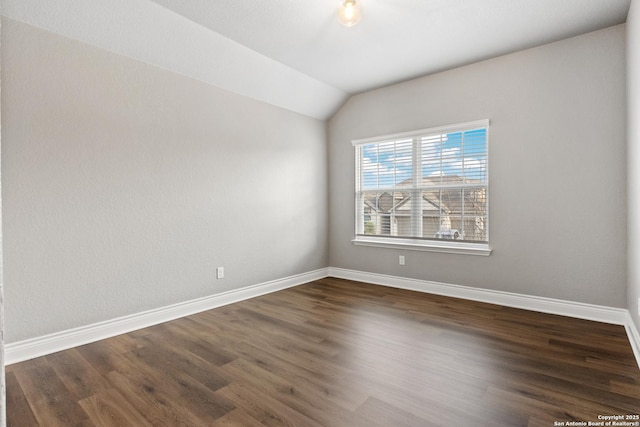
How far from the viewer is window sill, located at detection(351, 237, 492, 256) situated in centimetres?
387

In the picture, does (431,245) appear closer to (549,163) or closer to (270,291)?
(549,163)

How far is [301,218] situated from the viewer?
15.6 feet

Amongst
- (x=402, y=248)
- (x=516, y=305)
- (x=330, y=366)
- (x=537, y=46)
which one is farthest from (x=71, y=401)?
(x=537, y=46)

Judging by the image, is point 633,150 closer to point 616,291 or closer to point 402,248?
point 616,291

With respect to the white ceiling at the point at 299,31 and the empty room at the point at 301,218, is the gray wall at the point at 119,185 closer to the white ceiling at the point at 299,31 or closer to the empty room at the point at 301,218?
the empty room at the point at 301,218

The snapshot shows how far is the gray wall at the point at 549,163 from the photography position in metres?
3.10

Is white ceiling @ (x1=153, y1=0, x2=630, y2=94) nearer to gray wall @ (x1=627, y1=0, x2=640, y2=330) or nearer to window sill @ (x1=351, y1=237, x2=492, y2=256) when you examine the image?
gray wall @ (x1=627, y1=0, x2=640, y2=330)

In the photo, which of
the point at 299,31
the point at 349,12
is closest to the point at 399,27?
the point at 349,12

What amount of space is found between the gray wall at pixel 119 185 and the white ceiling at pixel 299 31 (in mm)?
171

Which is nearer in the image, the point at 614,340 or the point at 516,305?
the point at 614,340

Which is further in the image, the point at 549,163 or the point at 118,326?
the point at 549,163

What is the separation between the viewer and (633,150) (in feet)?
8.71

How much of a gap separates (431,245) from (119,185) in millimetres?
3404

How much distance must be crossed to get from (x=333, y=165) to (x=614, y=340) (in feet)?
12.0
